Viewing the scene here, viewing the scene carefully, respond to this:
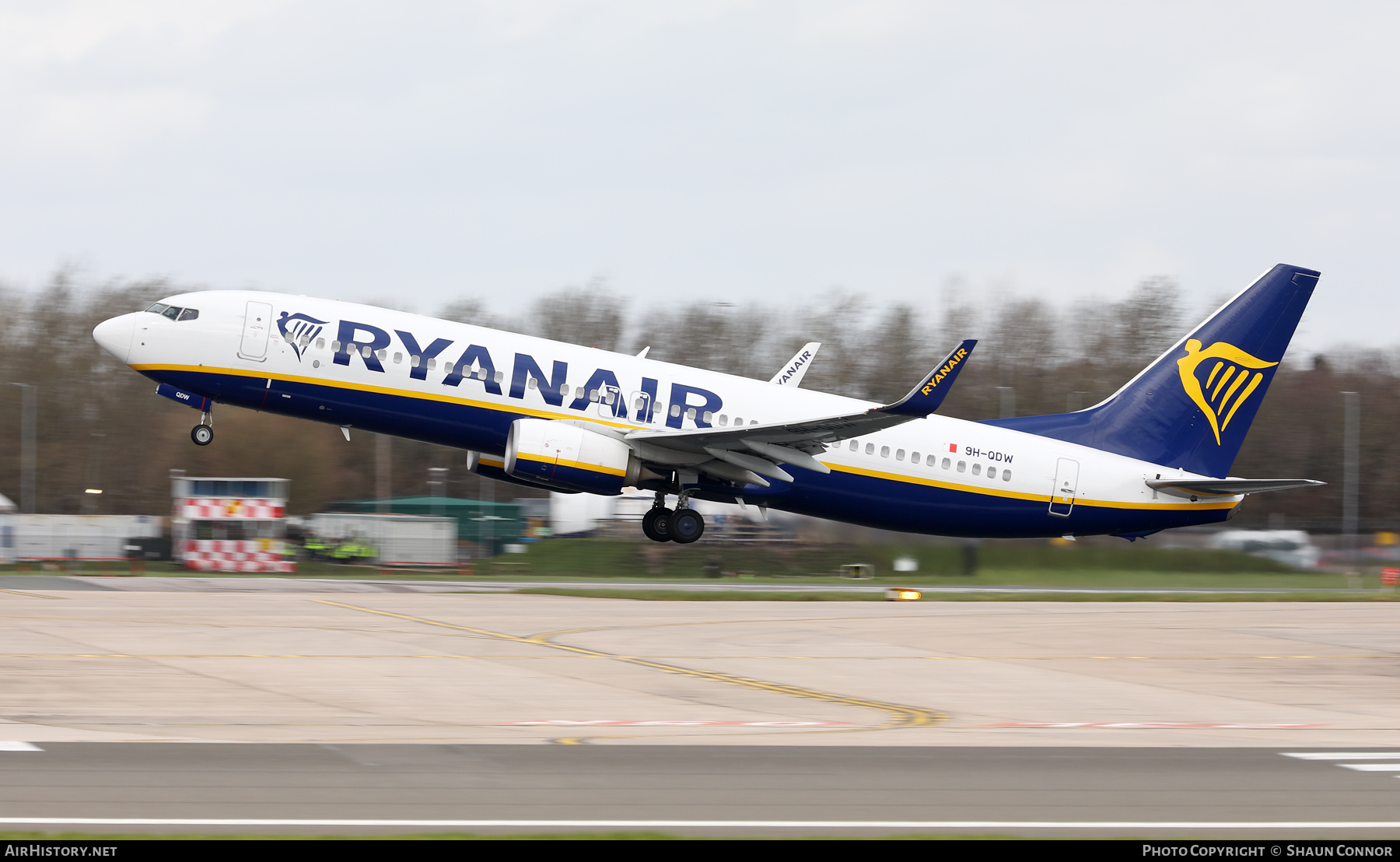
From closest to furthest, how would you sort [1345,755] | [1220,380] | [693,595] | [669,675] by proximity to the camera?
[1345,755] → [669,675] → [693,595] → [1220,380]

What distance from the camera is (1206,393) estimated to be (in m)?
35.2

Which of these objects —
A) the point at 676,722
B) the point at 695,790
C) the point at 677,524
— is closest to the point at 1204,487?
the point at 677,524

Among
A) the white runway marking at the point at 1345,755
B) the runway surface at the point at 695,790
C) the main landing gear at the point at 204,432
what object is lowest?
the white runway marking at the point at 1345,755

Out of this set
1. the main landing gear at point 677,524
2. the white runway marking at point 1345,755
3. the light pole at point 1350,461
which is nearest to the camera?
the white runway marking at point 1345,755

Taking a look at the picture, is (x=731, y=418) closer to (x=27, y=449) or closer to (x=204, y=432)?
(x=204, y=432)

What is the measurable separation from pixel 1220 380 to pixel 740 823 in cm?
2915

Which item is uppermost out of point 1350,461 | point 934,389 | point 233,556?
point 934,389

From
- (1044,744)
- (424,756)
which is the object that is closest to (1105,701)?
(1044,744)

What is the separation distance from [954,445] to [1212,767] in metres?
20.7

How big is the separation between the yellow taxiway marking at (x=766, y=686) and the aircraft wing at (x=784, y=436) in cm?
759

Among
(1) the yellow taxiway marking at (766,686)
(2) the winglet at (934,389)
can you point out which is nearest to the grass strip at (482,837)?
(1) the yellow taxiway marking at (766,686)

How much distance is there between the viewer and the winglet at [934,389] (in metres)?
26.7

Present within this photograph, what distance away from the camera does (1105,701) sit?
672 inches

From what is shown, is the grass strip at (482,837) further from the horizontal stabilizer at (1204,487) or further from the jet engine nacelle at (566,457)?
the horizontal stabilizer at (1204,487)
